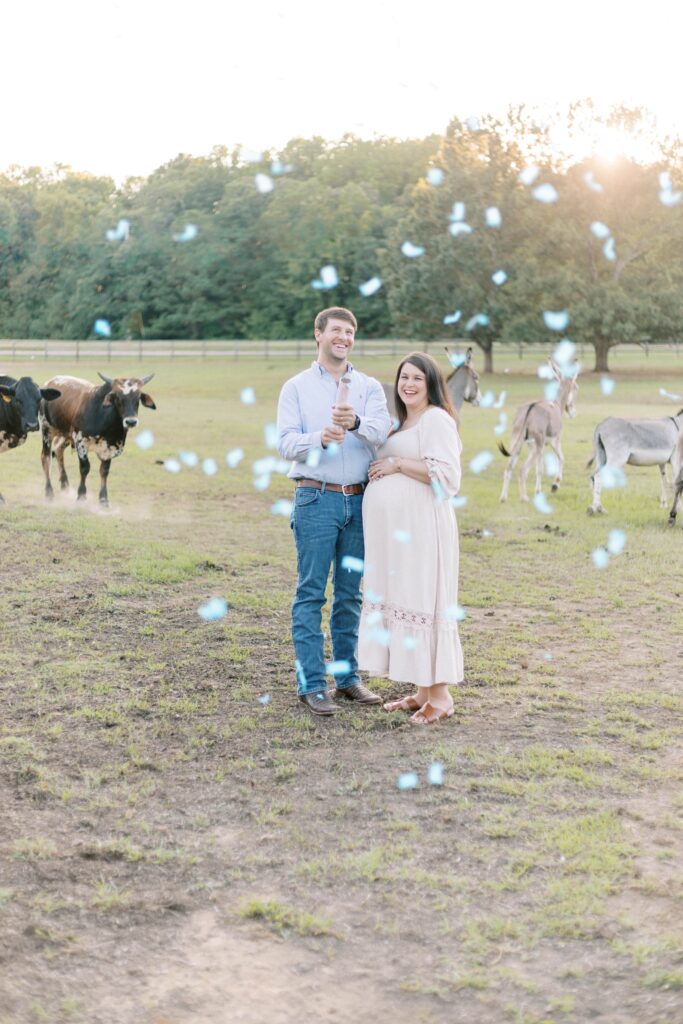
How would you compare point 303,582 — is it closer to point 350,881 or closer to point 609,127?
point 350,881

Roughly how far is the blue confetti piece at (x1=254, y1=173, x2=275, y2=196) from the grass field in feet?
203

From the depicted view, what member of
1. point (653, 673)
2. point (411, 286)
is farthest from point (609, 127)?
point (653, 673)

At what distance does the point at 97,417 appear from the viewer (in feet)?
48.4

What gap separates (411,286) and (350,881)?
47120 mm

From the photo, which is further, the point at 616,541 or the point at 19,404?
the point at 19,404

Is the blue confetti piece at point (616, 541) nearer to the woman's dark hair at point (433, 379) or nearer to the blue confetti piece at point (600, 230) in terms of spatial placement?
the woman's dark hair at point (433, 379)

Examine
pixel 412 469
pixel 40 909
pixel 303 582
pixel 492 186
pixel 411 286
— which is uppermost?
pixel 492 186

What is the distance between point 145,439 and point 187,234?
153 ft

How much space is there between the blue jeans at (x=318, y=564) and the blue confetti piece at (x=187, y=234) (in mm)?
61725

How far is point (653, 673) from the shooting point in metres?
7.62

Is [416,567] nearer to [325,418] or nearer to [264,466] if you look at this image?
[325,418]

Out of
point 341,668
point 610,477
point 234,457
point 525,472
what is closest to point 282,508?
point 525,472

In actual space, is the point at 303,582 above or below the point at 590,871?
above

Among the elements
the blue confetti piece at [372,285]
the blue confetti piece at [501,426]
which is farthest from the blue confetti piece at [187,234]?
the blue confetti piece at [501,426]
